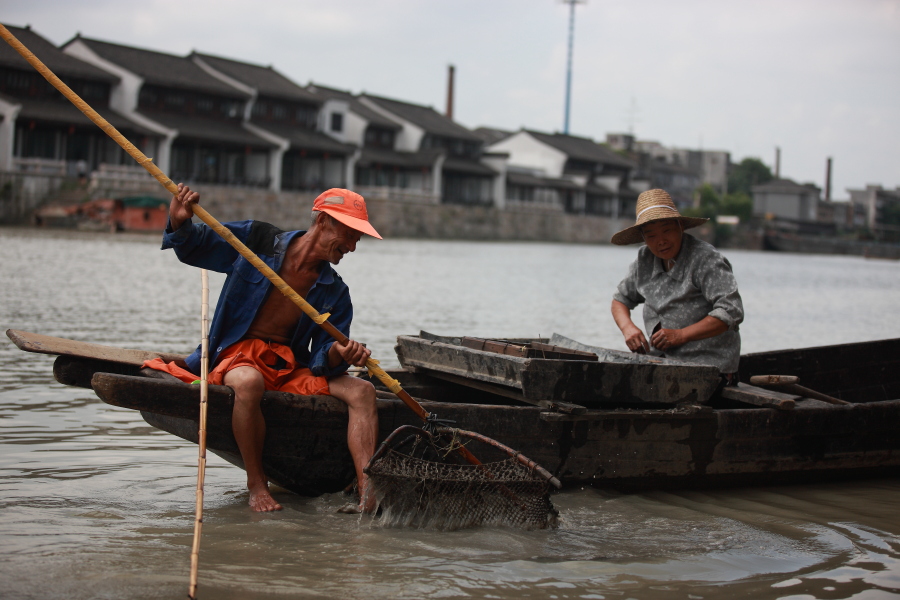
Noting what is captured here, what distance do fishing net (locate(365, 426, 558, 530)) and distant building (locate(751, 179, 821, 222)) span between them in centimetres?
8019

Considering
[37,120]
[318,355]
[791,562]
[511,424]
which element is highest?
[37,120]

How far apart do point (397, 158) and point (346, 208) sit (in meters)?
43.0

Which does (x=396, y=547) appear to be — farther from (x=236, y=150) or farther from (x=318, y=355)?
(x=236, y=150)

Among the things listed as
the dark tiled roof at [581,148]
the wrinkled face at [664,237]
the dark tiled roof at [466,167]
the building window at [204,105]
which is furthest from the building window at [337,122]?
the wrinkled face at [664,237]

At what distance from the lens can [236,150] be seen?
3862 cm

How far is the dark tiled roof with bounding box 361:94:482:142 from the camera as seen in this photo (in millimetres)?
48700

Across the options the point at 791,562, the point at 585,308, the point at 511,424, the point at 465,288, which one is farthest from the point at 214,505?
the point at 465,288

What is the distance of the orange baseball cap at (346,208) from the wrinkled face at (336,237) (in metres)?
0.04

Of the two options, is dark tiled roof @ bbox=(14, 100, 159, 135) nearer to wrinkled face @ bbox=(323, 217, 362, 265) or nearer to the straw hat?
the straw hat

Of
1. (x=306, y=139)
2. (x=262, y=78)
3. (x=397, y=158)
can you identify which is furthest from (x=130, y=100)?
(x=397, y=158)

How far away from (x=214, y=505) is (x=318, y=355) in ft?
2.90

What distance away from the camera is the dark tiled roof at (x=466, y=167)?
48.2m

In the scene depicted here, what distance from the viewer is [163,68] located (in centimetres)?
3669

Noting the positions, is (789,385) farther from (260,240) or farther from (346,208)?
(260,240)
